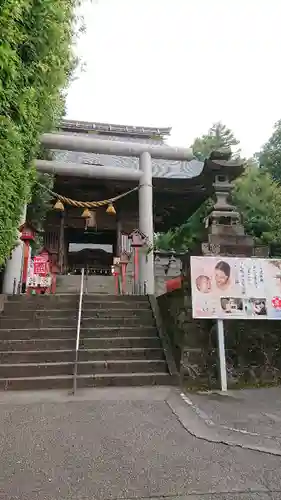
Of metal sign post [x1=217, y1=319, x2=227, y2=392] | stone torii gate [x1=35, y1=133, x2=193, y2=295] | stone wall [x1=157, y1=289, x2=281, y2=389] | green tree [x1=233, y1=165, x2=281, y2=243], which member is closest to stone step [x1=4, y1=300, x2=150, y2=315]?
stone wall [x1=157, y1=289, x2=281, y2=389]

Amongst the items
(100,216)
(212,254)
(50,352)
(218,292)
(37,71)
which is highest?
(100,216)

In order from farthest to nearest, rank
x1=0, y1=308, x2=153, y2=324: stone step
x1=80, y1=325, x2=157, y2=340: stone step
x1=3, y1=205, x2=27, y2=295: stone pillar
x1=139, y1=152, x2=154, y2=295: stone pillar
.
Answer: x1=139, y1=152, x2=154, y2=295: stone pillar < x1=3, y1=205, x2=27, y2=295: stone pillar < x1=0, y1=308, x2=153, y2=324: stone step < x1=80, y1=325, x2=157, y2=340: stone step

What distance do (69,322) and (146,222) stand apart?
5129mm

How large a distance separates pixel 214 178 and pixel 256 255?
2103 millimetres

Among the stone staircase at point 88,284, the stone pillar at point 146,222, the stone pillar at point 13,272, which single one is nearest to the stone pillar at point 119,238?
the stone staircase at point 88,284

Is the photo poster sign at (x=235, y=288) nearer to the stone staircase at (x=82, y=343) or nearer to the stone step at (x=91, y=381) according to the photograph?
the stone step at (x=91, y=381)

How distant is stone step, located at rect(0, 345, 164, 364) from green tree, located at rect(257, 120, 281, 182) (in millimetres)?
17464

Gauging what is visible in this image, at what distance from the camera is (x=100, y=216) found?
618 inches

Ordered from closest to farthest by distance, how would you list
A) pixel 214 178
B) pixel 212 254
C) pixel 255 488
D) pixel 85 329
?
pixel 255 488, pixel 212 254, pixel 85 329, pixel 214 178

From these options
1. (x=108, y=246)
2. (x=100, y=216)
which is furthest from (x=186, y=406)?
(x=108, y=246)

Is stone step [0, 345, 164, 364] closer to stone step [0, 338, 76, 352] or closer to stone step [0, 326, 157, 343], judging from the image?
stone step [0, 338, 76, 352]

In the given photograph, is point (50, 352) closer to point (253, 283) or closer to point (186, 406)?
point (186, 406)

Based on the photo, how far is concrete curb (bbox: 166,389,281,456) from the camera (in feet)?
9.91

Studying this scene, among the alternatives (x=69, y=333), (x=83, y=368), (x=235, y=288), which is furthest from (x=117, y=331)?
(x=235, y=288)
